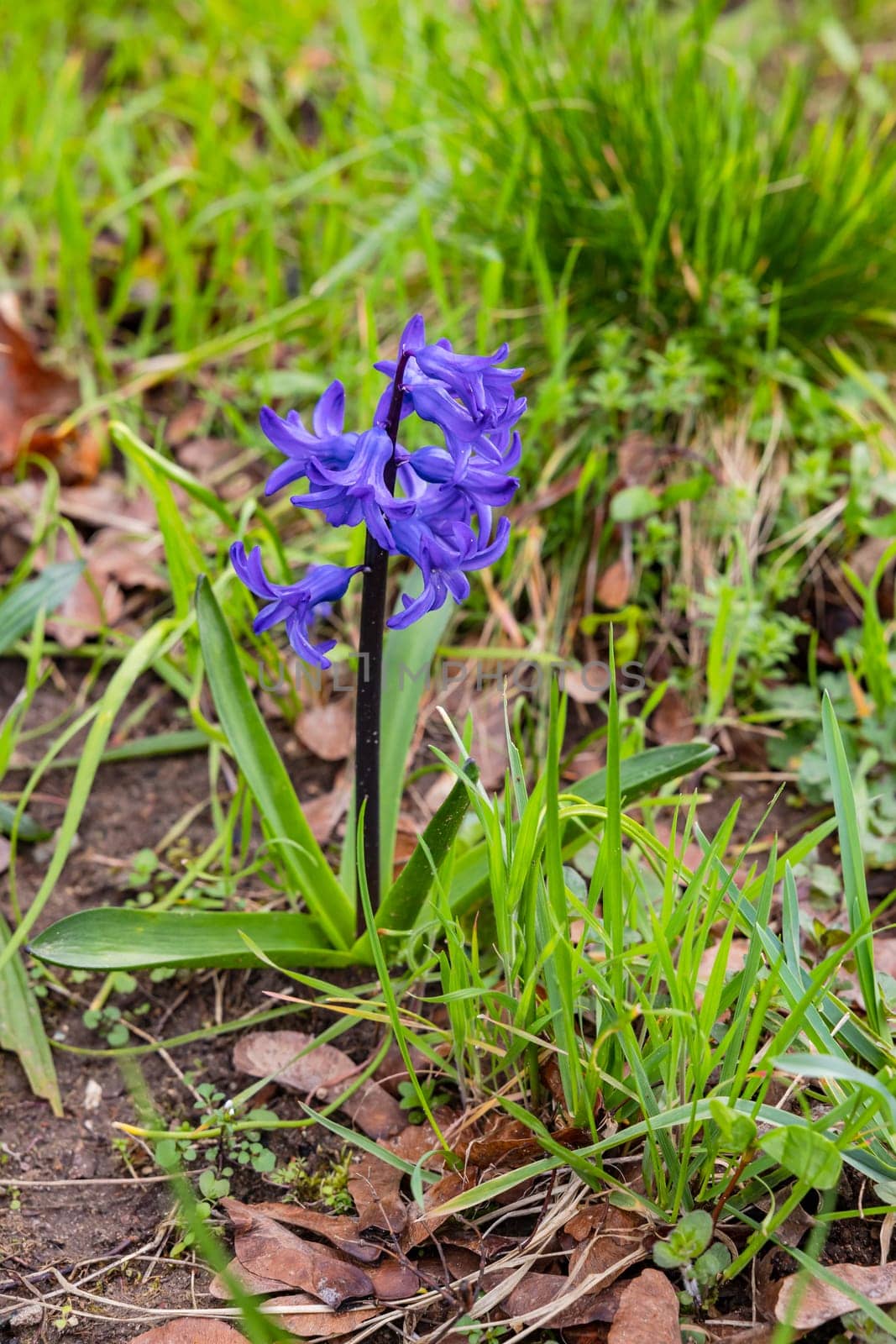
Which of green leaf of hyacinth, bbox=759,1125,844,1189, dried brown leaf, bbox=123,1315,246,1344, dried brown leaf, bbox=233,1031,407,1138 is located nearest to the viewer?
green leaf of hyacinth, bbox=759,1125,844,1189

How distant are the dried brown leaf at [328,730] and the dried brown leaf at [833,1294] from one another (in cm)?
158

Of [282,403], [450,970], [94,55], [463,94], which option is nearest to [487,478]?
[450,970]

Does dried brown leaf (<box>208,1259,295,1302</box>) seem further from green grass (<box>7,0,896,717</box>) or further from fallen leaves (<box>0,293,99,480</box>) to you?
fallen leaves (<box>0,293,99,480</box>)

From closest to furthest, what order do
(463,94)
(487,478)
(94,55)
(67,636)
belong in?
(487,478)
(67,636)
(463,94)
(94,55)

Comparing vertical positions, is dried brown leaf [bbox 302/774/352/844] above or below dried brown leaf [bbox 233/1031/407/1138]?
above

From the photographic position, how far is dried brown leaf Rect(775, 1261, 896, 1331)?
63.4 inches

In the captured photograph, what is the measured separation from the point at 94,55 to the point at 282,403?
2.61 metres

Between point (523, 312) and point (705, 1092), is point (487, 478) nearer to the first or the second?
point (705, 1092)

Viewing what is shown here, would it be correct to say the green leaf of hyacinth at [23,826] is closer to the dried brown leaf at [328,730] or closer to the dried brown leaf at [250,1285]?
the dried brown leaf at [328,730]

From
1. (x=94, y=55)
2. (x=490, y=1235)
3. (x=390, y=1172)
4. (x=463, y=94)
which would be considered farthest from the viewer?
(x=94, y=55)

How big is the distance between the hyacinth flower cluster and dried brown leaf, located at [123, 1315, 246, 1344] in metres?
1.03

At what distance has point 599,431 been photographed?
324cm

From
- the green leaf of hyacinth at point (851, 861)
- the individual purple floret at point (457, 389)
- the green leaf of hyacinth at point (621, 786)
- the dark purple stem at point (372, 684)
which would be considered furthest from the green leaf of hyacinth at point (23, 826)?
the green leaf of hyacinth at point (851, 861)

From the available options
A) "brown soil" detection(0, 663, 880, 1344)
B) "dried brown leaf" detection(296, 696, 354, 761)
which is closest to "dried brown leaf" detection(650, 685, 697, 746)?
"brown soil" detection(0, 663, 880, 1344)
